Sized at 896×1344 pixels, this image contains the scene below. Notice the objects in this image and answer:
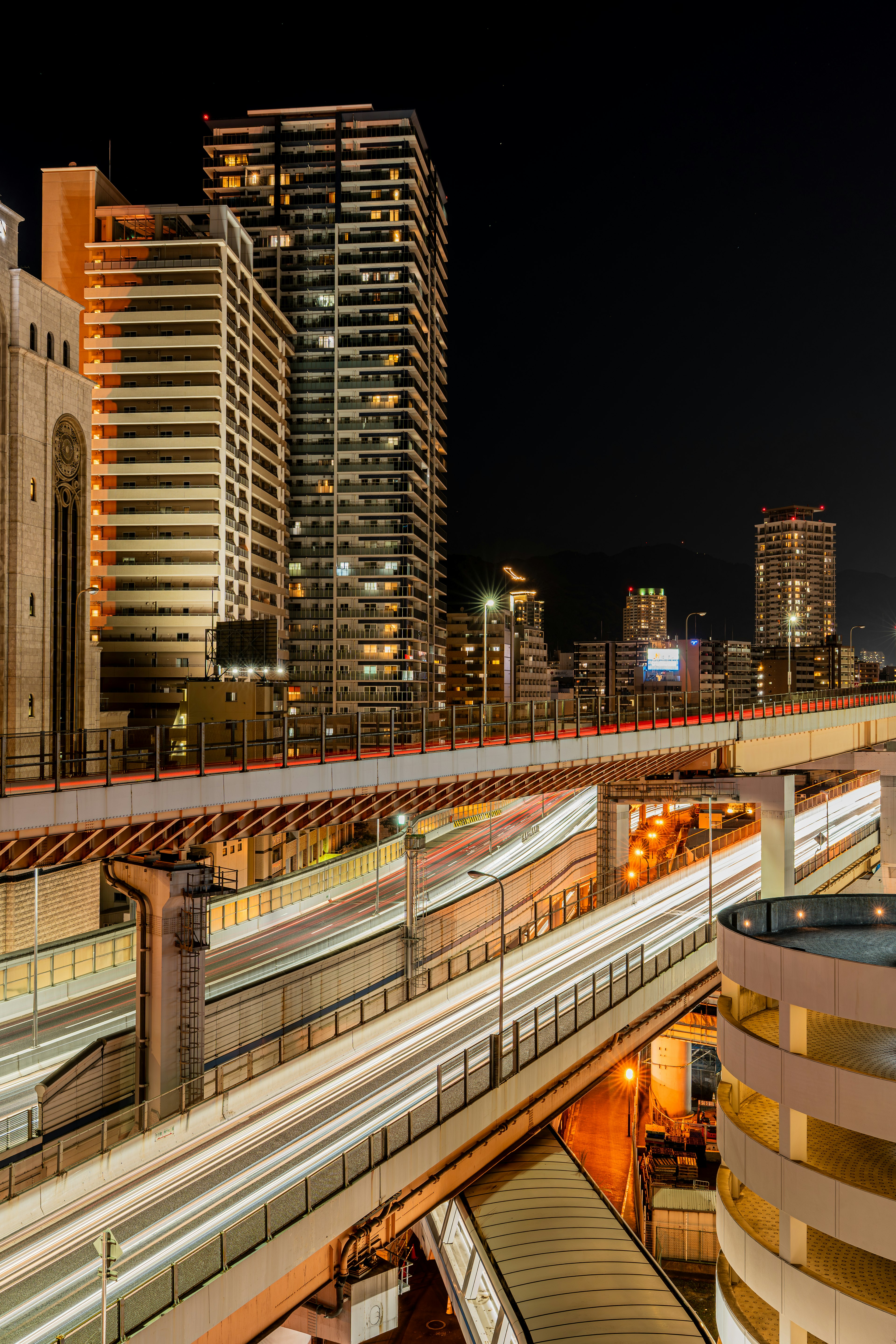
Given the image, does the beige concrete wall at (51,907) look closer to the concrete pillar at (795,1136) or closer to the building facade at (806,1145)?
the building facade at (806,1145)

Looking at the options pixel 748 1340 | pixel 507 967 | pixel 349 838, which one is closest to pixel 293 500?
pixel 349 838

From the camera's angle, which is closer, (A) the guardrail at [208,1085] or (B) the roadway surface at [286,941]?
(A) the guardrail at [208,1085]

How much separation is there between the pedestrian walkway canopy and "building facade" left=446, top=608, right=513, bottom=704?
115 metres

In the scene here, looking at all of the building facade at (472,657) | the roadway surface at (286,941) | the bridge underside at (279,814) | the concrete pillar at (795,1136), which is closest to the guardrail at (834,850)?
the roadway surface at (286,941)

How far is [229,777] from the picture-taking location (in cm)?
2175

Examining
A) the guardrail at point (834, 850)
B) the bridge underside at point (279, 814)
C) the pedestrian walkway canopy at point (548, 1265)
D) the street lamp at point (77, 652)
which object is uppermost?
the street lamp at point (77, 652)

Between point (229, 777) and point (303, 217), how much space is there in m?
94.5

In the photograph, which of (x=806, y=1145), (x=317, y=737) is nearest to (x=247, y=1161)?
(x=317, y=737)

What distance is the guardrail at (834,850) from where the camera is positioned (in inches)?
2045

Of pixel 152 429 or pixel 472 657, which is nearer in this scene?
pixel 152 429

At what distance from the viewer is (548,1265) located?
916 inches

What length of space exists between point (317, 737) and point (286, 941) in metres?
19.2

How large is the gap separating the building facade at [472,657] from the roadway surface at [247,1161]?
11292 cm

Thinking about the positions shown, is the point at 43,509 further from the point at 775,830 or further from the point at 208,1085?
the point at 775,830
